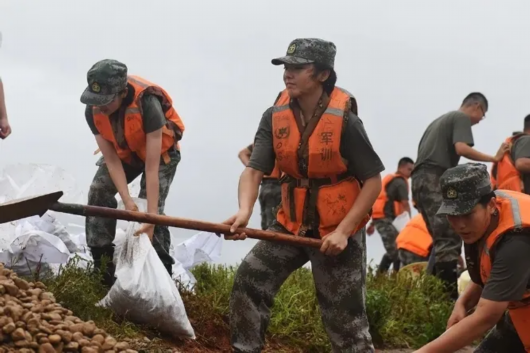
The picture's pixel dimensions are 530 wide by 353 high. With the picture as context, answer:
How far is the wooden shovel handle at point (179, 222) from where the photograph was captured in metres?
5.53

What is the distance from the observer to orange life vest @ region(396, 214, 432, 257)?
1201 centimetres

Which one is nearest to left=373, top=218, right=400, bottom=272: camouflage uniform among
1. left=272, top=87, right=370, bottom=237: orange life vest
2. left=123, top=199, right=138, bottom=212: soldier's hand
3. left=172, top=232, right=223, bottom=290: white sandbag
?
left=172, top=232, right=223, bottom=290: white sandbag

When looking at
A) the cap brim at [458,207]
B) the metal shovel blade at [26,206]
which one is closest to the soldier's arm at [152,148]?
the metal shovel blade at [26,206]

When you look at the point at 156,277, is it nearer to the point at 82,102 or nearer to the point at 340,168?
the point at 82,102

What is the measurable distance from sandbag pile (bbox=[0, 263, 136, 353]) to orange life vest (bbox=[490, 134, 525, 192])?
15.0 feet

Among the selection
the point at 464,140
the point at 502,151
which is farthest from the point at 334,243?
the point at 502,151

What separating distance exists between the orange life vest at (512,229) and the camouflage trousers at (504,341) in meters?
0.15

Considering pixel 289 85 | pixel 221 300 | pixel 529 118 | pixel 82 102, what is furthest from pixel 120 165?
pixel 529 118

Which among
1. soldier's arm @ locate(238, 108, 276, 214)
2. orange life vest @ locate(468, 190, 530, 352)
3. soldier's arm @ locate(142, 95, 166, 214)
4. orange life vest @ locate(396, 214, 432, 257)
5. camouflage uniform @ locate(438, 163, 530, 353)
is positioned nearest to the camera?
camouflage uniform @ locate(438, 163, 530, 353)

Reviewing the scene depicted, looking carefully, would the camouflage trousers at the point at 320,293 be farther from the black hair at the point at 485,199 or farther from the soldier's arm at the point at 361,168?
the black hair at the point at 485,199

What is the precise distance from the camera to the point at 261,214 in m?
10.2

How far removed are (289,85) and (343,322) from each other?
1.33m

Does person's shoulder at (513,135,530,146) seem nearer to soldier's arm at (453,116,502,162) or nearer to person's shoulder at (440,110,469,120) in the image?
soldier's arm at (453,116,502,162)

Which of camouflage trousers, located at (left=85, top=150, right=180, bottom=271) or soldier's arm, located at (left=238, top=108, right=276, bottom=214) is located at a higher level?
soldier's arm, located at (left=238, top=108, right=276, bottom=214)
